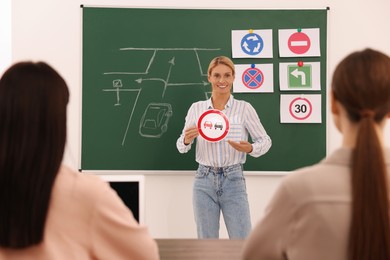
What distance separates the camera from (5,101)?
1046mm

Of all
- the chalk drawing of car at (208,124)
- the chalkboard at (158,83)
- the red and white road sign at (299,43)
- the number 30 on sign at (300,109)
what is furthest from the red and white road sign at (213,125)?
the red and white road sign at (299,43)

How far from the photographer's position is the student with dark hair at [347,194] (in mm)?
1043

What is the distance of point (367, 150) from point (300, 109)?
9.81 ft

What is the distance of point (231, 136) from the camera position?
357 cm

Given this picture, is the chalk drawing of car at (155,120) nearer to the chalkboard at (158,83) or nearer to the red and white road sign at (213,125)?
the chalkboard at (158,83)

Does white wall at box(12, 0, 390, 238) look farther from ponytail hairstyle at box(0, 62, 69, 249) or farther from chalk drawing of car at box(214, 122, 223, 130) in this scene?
ponytail hairstyle at box(0, 62, 69, 249)

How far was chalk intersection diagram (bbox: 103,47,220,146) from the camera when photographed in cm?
404

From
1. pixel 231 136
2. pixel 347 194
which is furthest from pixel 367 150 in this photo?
pixel 231 136

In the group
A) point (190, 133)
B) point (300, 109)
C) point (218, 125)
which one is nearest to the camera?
point (218, 125)

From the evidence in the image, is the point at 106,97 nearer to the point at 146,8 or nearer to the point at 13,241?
the point at 146,8

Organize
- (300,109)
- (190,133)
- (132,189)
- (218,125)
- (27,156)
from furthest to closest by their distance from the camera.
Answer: (300,109) → (190,133) → (218,125) → (132,189) → (27,156)

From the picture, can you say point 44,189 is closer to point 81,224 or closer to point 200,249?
point 81,224

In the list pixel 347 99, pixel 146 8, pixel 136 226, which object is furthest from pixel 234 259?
pixel 146 8

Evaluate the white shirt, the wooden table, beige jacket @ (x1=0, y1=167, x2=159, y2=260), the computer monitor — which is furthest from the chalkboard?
beige jacket @ (x1=0, y1=167, x2=159, y2=260)
